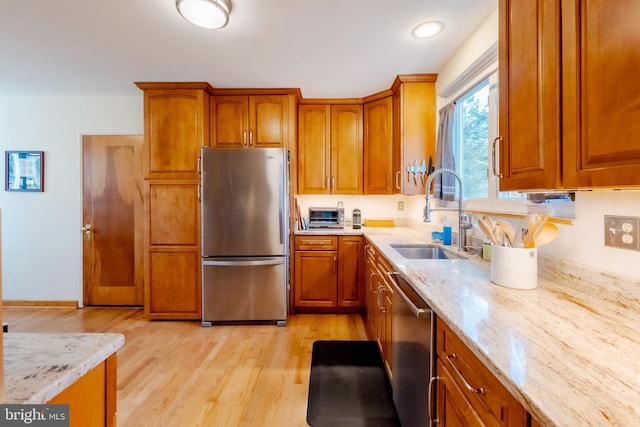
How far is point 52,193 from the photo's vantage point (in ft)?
10.9

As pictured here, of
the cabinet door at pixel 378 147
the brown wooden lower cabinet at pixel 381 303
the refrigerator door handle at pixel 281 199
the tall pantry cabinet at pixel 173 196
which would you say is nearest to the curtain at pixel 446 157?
the cabinet door at pixel 378 147

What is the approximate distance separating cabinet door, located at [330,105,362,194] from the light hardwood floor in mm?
1541

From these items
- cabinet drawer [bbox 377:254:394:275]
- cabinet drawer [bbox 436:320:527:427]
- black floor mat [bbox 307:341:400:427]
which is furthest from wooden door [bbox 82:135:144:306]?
cabinet drawer [bbox 436:320:527:427]

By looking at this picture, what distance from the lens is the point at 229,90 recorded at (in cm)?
304

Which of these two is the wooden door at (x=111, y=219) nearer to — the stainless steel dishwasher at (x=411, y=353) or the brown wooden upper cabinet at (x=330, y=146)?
the brown wooden upper cabinet at (x=330, y=146)

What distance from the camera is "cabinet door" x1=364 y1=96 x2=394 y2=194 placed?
309 cm

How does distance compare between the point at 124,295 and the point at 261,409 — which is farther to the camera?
the point at 124,295

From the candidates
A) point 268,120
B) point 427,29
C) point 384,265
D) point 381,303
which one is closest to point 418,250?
point 384,265

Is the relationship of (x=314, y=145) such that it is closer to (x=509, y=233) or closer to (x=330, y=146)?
(x=330, y=146)

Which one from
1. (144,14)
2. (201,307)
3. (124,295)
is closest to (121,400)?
(201,307)

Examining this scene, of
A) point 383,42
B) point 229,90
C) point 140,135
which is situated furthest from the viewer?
point 140,135

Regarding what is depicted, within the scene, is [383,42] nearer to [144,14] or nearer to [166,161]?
[144,14]

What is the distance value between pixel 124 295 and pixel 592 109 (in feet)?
13.5

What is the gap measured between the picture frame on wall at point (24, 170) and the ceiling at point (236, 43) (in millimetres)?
730
